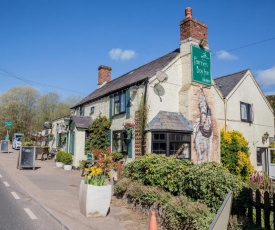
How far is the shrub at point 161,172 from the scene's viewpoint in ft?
24.3

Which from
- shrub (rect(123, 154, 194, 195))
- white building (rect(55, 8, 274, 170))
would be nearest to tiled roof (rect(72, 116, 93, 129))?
white building (rect(55, 8, 274, 170))

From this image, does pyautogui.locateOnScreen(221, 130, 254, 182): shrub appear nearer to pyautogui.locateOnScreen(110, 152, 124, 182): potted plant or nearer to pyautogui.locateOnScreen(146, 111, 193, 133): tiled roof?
pyautogui.locateOnScreen(146, 111, 193, 133): tiled roof

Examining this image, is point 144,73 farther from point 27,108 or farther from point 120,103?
point 27,108

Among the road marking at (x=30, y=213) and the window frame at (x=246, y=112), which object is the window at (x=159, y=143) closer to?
the road marking at (x=30, y=213)

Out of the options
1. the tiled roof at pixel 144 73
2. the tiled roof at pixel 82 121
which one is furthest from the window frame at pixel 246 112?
the tiled roof at pixel 82 121

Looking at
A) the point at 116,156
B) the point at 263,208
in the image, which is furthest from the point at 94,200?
the point at 116,156

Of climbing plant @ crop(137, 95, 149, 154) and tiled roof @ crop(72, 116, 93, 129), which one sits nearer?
climbing plant @ crop(137, 95, 149, 154)

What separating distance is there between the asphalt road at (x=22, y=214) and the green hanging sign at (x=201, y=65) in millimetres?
10738

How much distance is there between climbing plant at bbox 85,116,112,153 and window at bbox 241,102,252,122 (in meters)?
10.9

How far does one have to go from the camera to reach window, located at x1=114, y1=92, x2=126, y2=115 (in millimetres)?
15920

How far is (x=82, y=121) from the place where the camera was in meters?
19.1

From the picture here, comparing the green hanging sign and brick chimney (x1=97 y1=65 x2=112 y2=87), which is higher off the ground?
brick chimney (x1=97 y1=65 x2=112 y2=87)

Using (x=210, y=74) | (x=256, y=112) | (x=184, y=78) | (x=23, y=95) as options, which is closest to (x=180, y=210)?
(x=184, y=78)

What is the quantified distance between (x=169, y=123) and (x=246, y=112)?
10.1m
